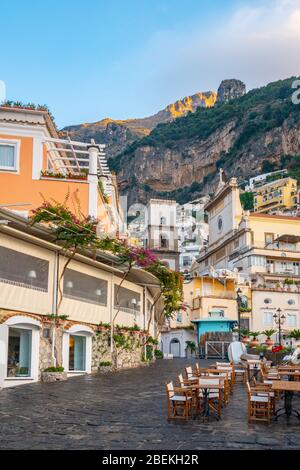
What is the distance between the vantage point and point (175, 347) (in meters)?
49.3

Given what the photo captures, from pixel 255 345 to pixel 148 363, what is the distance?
671 centimetres

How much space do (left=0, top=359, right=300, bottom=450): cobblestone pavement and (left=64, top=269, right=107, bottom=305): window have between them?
626cm

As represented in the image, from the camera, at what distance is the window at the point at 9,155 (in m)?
24.6

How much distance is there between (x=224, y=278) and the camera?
5069 cm

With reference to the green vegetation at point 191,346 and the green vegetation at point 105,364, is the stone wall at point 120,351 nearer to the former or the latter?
the green vegetation at point 105,364

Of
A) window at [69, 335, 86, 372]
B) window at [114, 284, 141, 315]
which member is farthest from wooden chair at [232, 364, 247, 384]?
window at [114, 284, 141, 315]

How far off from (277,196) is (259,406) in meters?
96.3

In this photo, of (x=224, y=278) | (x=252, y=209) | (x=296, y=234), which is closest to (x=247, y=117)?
(x=252, y=209)

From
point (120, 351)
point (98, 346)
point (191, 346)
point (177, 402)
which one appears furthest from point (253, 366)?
point (191, 346)

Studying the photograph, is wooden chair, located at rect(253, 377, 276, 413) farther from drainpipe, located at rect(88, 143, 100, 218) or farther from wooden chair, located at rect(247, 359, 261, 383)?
drainpipe, located at rect(88, 143, 100, 218)

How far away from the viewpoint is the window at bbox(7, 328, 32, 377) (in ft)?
55.3

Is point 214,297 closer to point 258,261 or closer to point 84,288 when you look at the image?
point 258,261

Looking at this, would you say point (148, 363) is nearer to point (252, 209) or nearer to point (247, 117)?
point (252, 209)

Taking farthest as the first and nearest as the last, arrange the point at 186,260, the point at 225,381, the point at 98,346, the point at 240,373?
the point at 186,260, the point at 98,346, the point at 240,373, the point at 225,381
